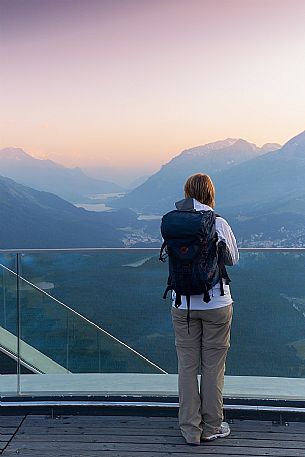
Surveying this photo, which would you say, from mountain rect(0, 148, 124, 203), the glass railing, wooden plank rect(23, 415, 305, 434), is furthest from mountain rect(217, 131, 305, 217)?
wooden plank rect(23, 415, 305, 434)

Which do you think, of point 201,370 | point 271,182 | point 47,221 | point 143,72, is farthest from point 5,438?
point 271,182

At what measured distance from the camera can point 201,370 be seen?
3438 millimetres

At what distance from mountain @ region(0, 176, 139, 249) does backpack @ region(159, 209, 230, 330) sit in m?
13.1

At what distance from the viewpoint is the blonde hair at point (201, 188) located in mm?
3305

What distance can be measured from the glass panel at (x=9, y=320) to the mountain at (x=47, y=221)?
12.1m

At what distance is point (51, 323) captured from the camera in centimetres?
419

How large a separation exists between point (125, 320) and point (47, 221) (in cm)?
2066

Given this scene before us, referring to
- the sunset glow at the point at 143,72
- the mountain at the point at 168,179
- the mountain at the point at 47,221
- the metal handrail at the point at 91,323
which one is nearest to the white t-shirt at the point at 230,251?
the metal handrail at the point at 91,323

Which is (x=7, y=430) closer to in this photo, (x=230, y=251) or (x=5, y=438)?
(x=5, y=438)

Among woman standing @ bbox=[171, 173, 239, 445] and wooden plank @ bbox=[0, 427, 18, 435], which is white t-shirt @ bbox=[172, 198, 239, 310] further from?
wooden plank @ bbox=[0, 427, 18, 435]

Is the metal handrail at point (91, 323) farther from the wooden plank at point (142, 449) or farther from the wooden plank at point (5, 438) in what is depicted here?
the wooden plank at point (5, 438)

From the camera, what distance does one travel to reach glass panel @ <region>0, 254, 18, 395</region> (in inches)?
159

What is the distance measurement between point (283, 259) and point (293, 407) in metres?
0.92

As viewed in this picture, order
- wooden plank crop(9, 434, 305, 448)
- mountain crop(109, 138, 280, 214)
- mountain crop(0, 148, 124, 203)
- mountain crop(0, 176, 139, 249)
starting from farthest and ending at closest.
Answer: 1. mountain crop(109, 138, 280, 214)
2. mountain crop(0, 176, 139, 249)
3. mountain crop(0, 148, 124, 203)
4. wooden plank crop(9, 434, 305, 448)
